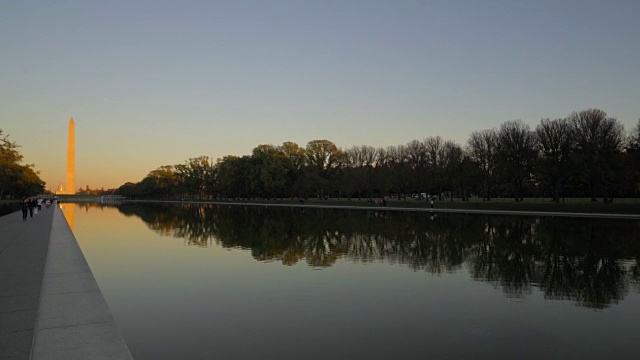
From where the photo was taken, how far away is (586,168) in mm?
52562

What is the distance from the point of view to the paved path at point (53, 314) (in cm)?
634

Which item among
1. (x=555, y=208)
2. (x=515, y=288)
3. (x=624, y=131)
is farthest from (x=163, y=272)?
(x=624, y=131)

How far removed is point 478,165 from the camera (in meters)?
65.0

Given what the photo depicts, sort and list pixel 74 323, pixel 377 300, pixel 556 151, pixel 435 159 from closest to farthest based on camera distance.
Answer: pixel 74 323 < pixel 377 300 < pixel 556 151 < pixel 435 159

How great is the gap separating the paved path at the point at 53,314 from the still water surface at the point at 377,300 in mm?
609

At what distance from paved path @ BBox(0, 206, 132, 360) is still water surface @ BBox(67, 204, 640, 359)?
24.0 inches

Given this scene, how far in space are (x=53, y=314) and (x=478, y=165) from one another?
63.7m

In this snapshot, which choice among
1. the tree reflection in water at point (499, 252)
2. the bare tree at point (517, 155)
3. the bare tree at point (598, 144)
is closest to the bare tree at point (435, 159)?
the bare tree at point (517, 155)

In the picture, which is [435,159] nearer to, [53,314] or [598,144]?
[598,144]

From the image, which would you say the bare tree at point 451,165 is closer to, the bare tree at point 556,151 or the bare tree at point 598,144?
the bare tree at point 556,151

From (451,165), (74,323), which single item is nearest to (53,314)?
(74,323)

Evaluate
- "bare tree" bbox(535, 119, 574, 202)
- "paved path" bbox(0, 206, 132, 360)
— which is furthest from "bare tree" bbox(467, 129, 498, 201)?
"paved path" bbox(0, 206, 132, 360)

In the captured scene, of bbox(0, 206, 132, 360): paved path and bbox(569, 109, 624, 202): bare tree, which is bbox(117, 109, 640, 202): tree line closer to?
bbox(569, 109, 624, 202): bare tree

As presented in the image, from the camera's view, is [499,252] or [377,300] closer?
[377,300]
